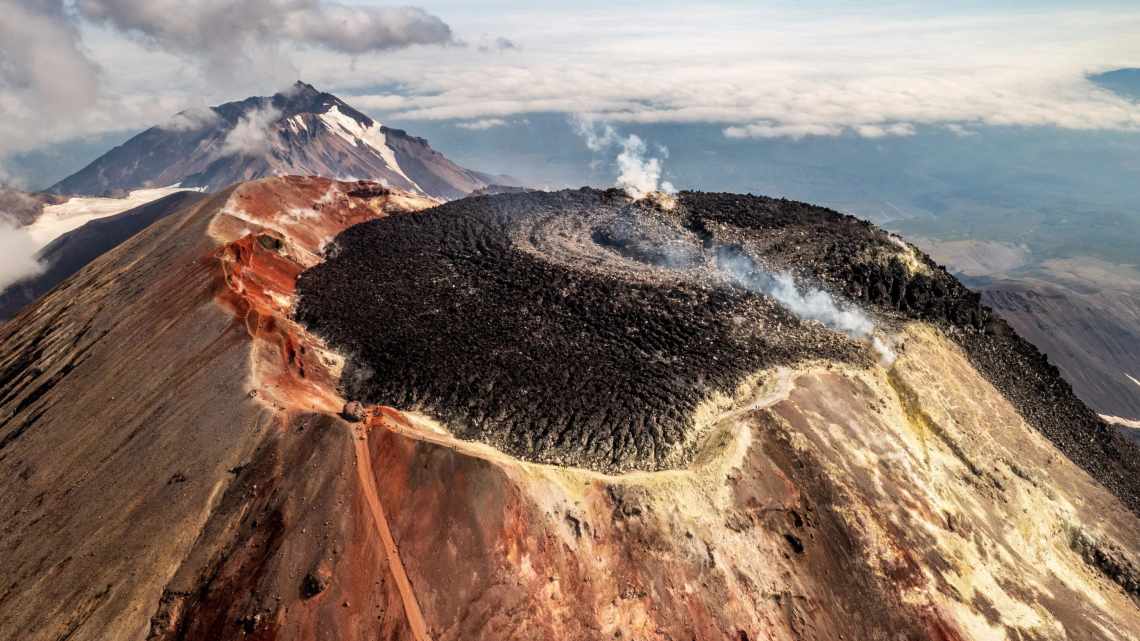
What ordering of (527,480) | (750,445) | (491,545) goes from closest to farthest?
1. (491,545)
2. (527,480)
3. (750,445)

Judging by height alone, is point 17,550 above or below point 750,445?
above

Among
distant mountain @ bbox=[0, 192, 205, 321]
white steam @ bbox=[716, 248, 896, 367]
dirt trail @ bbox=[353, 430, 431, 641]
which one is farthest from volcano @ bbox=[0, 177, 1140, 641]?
distant mountain @ bbox=[0, 192, 205, 321]

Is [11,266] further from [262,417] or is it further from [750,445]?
[750,445]

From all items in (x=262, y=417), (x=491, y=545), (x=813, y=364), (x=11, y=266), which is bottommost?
(x=11, y=266)

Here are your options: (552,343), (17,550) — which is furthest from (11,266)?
(552,343)

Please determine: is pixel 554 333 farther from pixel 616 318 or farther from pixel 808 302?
pixel 808 302

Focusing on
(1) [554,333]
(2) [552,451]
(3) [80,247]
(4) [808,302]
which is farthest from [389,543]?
(3) [80,247]
